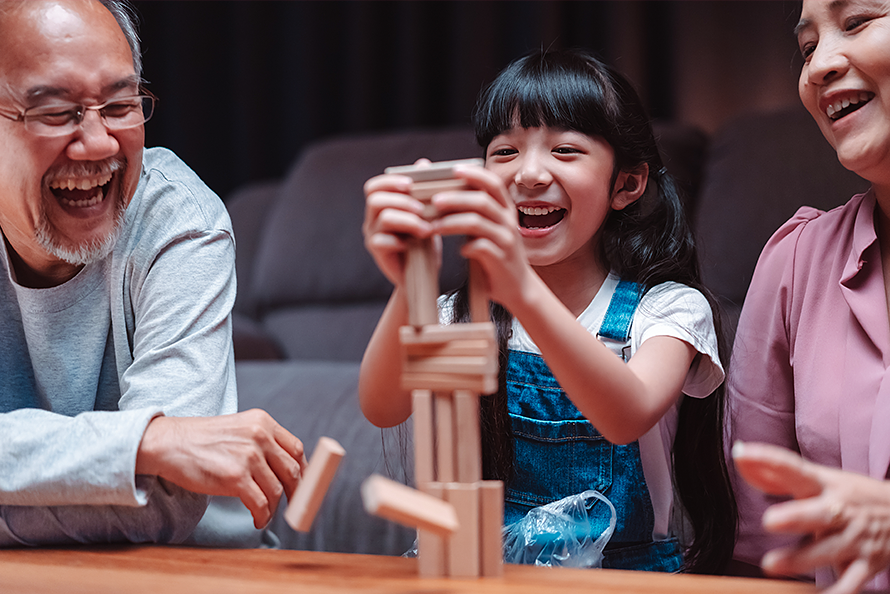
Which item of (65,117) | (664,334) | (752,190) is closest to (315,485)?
(664,334)

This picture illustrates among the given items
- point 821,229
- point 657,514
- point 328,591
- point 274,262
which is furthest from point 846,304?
point 274,262

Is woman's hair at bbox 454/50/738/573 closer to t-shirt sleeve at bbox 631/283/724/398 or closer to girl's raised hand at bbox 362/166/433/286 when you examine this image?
t-shirt sleeve at bbox 631/283/724/398

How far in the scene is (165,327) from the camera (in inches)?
37.7

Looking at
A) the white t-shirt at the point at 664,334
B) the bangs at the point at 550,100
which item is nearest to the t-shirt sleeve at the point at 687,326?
the white t-shirt at the point at 664,334

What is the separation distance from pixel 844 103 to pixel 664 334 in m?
0.32

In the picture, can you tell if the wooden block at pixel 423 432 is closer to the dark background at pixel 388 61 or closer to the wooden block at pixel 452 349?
the wooden block at pixel 452 349

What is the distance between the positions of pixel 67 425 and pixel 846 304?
86 centimetres

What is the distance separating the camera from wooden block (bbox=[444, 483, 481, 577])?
0.63 metres

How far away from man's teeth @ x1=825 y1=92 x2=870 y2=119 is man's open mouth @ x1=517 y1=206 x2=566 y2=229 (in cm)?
32

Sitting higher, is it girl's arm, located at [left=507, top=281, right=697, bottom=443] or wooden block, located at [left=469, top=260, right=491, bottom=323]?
wooden block, located at [left=469, top=260, right=491, bottom=323]

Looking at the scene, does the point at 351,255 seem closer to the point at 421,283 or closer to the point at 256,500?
the point at 256,500

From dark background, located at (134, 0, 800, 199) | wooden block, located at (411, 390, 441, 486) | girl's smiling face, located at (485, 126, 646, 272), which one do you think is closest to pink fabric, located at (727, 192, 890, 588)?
girl's smiling face, located at (485, 126, 646, 272)

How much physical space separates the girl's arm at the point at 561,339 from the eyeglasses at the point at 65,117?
52 centimetres

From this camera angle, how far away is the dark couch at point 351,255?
1537 millimetres
